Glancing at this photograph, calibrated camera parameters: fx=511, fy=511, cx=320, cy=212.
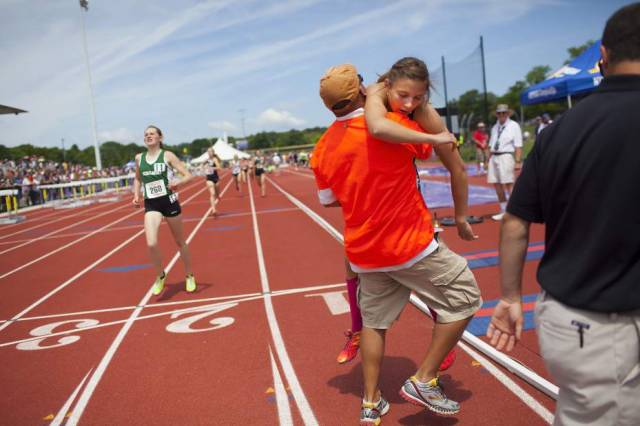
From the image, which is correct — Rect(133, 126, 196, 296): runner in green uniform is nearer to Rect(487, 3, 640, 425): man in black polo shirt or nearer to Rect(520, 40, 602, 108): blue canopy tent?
Rect(487, 3, 640, 425): man in black polo shirt

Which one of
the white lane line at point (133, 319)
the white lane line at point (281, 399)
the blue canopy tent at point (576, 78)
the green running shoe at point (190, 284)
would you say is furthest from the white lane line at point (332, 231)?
the blue canopy tent at point (576, 78)

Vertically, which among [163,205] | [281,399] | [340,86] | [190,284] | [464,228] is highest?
[340,86]

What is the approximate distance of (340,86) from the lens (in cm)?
263

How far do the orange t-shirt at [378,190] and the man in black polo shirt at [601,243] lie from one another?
3.11 feet

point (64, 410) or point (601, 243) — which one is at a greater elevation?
point (601, 243)

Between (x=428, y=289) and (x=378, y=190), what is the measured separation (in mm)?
621

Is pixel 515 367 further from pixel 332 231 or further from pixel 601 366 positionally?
pixel 332 231

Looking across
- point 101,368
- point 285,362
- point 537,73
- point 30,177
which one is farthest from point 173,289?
point 537,73

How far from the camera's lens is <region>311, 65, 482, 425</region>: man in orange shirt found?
2.58 metres

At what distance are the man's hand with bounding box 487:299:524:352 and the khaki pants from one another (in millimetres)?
242

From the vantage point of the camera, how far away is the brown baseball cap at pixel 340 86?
8.63 ft

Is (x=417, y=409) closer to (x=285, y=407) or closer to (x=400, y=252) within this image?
(x=285, y=407)

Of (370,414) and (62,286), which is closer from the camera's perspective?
(370,414)

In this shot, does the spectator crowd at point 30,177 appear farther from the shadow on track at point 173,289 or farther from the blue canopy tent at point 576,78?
the blue canopy tent at point 576,78
